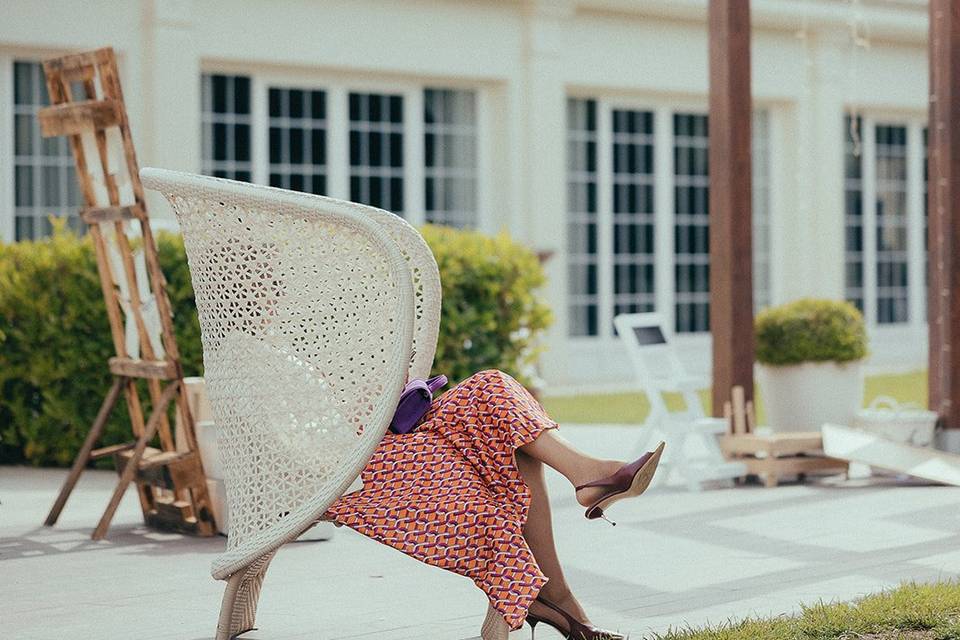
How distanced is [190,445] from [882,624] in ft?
9.33

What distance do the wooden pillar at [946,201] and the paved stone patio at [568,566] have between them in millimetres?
915

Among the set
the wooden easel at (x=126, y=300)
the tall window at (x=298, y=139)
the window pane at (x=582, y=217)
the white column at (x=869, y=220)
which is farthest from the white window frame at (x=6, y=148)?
the white column at (x=869, y=220)

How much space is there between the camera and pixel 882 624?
363 cm

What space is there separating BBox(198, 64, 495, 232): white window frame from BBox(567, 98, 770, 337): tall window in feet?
3.11

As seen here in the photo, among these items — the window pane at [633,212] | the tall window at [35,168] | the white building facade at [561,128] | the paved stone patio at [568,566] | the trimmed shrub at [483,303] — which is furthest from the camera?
the window pane at [633,212]

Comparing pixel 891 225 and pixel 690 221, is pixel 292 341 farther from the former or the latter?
pixel 891 225

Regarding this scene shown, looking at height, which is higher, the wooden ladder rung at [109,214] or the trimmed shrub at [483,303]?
the wooden ladder rung at [109,214]

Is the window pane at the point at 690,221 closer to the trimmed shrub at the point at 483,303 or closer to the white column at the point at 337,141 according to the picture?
the white column at the point at 337,141

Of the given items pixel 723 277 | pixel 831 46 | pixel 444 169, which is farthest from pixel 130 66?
pixel 831 46

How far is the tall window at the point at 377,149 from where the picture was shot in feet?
38.3

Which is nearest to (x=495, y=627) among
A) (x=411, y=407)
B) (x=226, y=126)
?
(x=411, y=407)

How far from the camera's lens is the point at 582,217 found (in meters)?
12.9

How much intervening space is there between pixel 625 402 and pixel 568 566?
6.29 metres

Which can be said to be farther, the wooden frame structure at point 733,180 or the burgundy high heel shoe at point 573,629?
the wooden frame structure at point 733,180
